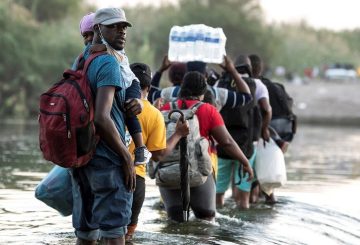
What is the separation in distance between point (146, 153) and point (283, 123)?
Answer: 5614 mm

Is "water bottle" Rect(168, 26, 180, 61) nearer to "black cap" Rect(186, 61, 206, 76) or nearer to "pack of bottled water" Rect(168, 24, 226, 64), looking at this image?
"pack of bottled water" Rect(168, 24, 226, 64)

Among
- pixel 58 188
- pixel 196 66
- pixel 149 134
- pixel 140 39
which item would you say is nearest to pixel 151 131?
pixel 149 134

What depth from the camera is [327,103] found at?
50656 millimetres

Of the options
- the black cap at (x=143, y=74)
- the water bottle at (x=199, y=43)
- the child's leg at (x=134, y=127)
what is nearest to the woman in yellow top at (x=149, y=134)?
the black cap at (x=143, y=74)

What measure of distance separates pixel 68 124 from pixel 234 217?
14.4 feet

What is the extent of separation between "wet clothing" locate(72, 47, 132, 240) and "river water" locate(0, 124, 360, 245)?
64.9 inches

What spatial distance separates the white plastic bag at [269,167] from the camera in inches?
422

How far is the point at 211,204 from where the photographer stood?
8539 mm

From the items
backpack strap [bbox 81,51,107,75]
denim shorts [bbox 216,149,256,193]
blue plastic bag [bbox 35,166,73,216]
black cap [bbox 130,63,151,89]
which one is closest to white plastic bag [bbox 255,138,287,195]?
denim shorts [bbox 216,149,256,193]

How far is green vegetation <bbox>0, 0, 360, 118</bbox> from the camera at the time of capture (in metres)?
→ 41.2

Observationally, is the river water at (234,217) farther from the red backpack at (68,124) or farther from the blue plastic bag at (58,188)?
the red backpack at (68,124)

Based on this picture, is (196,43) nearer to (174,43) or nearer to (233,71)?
(174,43)

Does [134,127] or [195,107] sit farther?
[195,107]

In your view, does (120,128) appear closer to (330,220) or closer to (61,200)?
(61,200)
